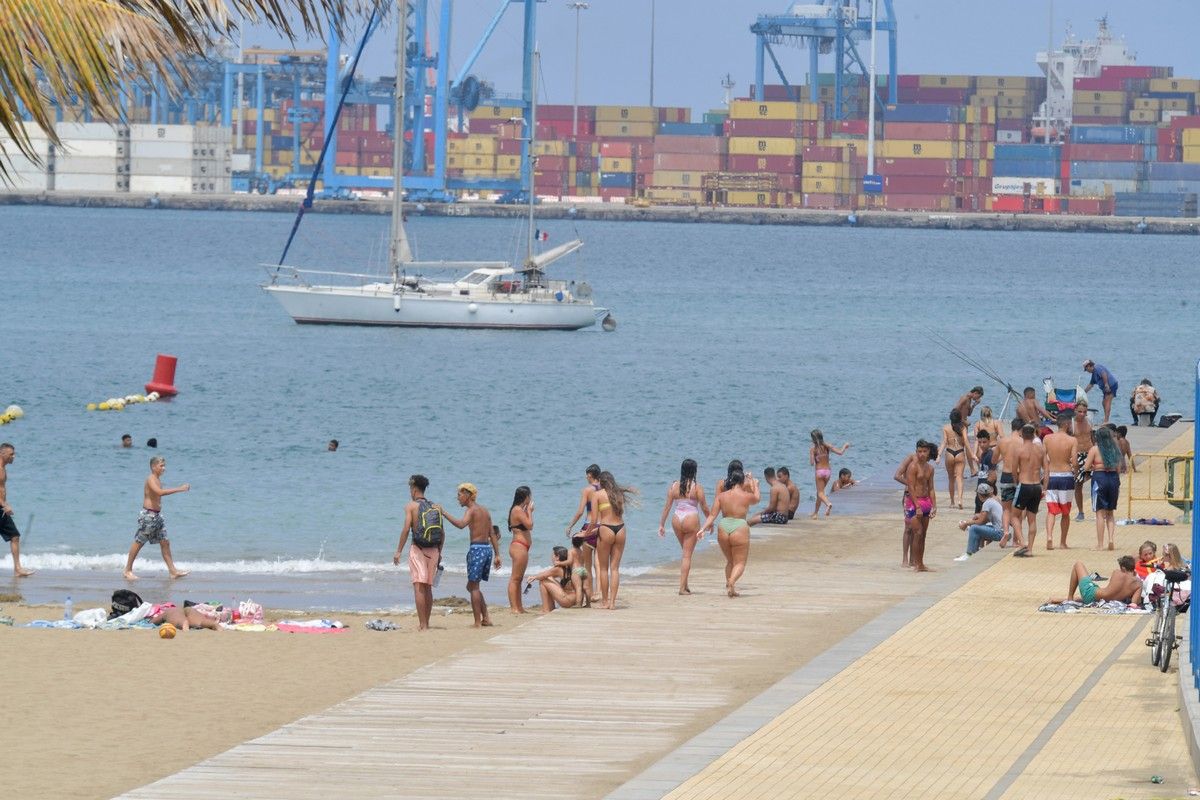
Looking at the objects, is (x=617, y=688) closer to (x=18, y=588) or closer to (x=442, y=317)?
(x=18, y=588)

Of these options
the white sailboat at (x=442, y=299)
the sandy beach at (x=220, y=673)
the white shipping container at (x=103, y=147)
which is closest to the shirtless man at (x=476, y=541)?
the sandy beach at (x=220, y=673)

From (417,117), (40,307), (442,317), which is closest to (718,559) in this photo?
(442,317)

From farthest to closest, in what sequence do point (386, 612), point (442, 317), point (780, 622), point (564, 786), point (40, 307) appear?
point (40, 307) → point (442, 317) → point (386, 612) → point (780, 622) → point (564, 786)

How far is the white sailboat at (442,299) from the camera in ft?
190

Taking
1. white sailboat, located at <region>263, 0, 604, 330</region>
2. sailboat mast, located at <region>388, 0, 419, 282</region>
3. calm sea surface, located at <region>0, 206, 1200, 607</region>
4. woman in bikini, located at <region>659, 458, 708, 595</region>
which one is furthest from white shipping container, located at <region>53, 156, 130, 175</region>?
woman in bikini, located at <region>659, 458, 708, 595</region>

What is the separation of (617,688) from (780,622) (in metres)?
3.44

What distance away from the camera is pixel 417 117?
167 m

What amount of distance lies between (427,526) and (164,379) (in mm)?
31233

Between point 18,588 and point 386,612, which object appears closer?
point 386,612

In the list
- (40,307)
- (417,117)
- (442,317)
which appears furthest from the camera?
(417,117)

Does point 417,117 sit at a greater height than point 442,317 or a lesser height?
greater

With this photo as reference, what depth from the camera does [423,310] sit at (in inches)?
2297

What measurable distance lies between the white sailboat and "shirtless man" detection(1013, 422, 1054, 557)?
38.6 meters

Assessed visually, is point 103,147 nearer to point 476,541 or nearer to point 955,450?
point 955,450
